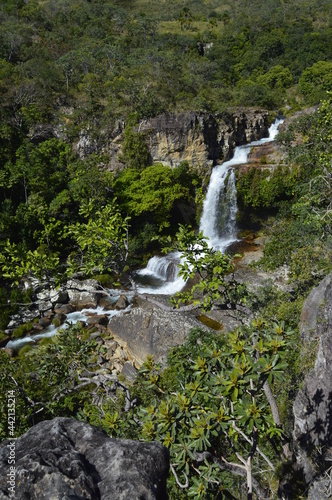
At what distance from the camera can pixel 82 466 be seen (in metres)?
2.82

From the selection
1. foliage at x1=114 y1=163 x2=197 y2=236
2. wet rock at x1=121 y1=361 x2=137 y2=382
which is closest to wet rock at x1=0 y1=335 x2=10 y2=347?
wet rock at x1=121 y1=361 x2=137 y2=382

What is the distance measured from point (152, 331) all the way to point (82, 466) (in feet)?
34.2

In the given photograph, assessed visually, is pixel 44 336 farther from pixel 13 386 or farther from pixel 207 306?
pixel 207 306

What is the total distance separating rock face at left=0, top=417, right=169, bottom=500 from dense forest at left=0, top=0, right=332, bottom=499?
69 cm

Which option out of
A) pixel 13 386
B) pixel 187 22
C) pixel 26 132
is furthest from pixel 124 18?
pixel 13 386

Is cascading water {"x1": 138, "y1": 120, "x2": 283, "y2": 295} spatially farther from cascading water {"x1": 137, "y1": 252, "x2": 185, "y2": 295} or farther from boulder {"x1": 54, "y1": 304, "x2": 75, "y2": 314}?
boulder {"x1": 54, "y1": 304, "x2": 75, "y2": 314}

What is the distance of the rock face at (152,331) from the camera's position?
12.6m

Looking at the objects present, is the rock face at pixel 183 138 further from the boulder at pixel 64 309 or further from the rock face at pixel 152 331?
the rock face at pixel 152 331

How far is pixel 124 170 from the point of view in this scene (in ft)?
84.2

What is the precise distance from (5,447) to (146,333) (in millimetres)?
10358

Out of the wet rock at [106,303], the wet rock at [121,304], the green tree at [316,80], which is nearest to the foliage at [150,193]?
the wet rock at [106,303]

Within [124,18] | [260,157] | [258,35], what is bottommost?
[260,157]

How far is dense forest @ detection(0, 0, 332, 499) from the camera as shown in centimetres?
424

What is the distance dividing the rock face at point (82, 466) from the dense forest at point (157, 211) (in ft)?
2.25
